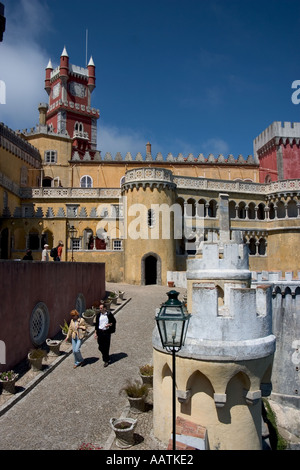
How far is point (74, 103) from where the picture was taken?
47.1 meters

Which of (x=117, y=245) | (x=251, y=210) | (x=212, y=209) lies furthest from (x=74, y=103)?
(x=251, y=210)

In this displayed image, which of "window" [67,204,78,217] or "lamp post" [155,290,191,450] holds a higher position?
"window" [67,204,78,217]

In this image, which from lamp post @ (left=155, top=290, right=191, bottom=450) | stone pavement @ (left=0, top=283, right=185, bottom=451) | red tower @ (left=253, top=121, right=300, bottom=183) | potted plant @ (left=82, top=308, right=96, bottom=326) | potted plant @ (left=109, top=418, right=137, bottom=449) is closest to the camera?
lamp post @ (left=155, top=290, right=191, bottom=450)

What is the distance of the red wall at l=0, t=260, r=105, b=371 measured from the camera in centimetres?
1093

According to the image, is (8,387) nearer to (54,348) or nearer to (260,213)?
(54,348)

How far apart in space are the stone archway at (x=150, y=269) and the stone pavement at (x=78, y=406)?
16319 mm

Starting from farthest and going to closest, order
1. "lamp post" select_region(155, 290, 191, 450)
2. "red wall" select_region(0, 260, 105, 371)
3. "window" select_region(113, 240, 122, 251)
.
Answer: "window" select_region(113, 240, 122, 251) → "red wall" select_region(0, 260, 105, 371) → "lamp post" select_region(155, 290, 191, 450)

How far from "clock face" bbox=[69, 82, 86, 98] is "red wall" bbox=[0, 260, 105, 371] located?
36168 mm

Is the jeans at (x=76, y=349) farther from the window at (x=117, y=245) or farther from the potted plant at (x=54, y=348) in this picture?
the window at (x=117, y=245)

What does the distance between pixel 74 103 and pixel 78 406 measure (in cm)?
4357

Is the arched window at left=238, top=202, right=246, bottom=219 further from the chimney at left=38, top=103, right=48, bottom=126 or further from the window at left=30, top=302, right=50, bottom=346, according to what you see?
the window at left=30, top=302, right=50, bottom=346

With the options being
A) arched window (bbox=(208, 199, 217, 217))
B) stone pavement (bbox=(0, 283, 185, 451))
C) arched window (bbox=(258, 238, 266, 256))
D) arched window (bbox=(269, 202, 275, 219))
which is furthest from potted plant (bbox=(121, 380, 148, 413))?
arched window (bbox=(269, 202, 275, 219))

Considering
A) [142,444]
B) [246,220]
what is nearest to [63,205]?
[246,220]

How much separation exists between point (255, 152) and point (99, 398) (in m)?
43.2
